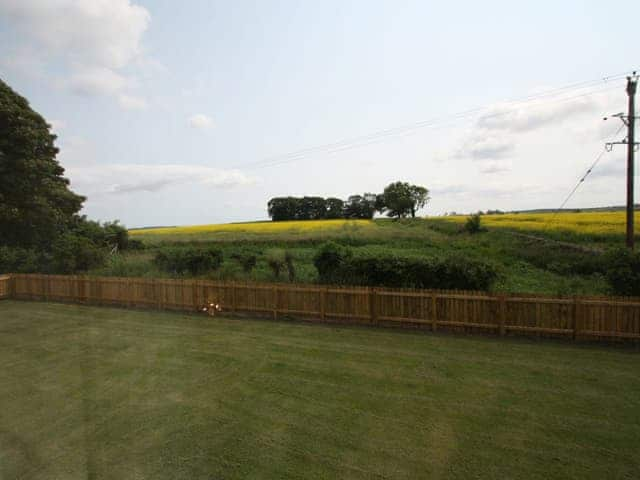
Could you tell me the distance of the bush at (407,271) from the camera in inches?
426

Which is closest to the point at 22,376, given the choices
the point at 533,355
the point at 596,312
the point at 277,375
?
the point at 277,375

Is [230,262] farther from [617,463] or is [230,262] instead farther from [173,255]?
[617,463]

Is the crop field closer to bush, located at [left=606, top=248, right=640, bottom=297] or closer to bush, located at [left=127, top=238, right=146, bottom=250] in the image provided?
bush, located at [left=127, top=238, right=146, bottom=250]

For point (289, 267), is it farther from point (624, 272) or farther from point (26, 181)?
point (26, 181)

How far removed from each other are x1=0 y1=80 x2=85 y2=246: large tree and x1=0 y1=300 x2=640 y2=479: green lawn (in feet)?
42.4

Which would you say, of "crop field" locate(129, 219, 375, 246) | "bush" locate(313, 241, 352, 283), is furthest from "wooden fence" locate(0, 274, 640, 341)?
"crop field" locate(129, 219, 375, 246)

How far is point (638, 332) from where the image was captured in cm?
834

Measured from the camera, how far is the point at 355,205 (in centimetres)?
8975

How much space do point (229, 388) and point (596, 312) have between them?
27.0ft

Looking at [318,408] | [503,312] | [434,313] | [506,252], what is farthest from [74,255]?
[506,252]

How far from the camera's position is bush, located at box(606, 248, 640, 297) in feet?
30.5

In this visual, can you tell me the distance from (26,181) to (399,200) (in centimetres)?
7345

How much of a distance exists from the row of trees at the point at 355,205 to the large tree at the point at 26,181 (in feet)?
185

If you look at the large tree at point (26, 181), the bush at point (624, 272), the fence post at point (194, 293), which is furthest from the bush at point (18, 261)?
the bush at point (624, 272)
